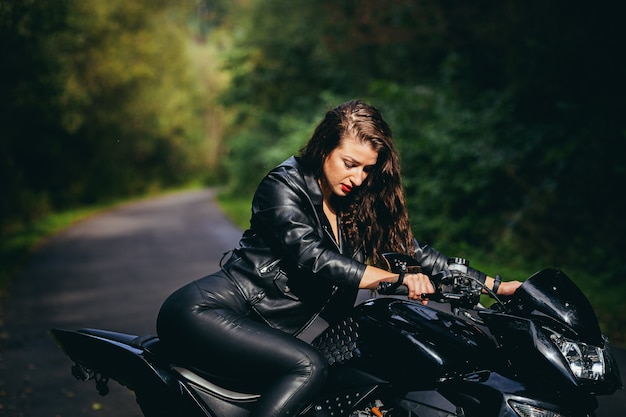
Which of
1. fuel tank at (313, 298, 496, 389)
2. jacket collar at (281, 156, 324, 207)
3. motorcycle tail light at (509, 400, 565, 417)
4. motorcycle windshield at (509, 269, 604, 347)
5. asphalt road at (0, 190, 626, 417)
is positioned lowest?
asphalt road at (0, 190, 626, 417)

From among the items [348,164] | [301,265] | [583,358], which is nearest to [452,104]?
[348,164]

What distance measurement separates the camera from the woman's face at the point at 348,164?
3.35 metres

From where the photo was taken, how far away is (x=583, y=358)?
2.58 meters

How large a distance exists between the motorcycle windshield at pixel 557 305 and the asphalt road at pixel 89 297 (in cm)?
272

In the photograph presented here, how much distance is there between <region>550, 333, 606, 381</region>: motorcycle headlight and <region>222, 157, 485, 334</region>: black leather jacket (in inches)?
27.4

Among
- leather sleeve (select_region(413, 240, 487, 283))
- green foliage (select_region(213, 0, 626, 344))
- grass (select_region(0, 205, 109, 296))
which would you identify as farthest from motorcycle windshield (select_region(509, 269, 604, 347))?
grass (select_region(0, 205, 109, 296))

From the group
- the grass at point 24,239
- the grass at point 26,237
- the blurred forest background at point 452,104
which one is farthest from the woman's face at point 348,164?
the grass at point 24,239

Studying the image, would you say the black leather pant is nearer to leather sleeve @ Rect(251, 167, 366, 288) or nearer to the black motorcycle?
the black motorcycle

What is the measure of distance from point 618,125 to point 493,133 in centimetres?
303

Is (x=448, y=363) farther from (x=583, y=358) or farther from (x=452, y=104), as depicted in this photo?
(x=452, y=104)

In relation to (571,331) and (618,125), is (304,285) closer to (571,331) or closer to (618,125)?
(571,331)

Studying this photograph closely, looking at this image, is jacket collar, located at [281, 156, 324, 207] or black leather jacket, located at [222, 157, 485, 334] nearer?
black leather jacket, located at [222, 157, 485, 334]

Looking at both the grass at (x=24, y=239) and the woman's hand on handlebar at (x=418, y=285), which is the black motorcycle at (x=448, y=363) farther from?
the grass at (x=24, y=239)

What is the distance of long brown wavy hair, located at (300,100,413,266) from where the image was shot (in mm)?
3461
